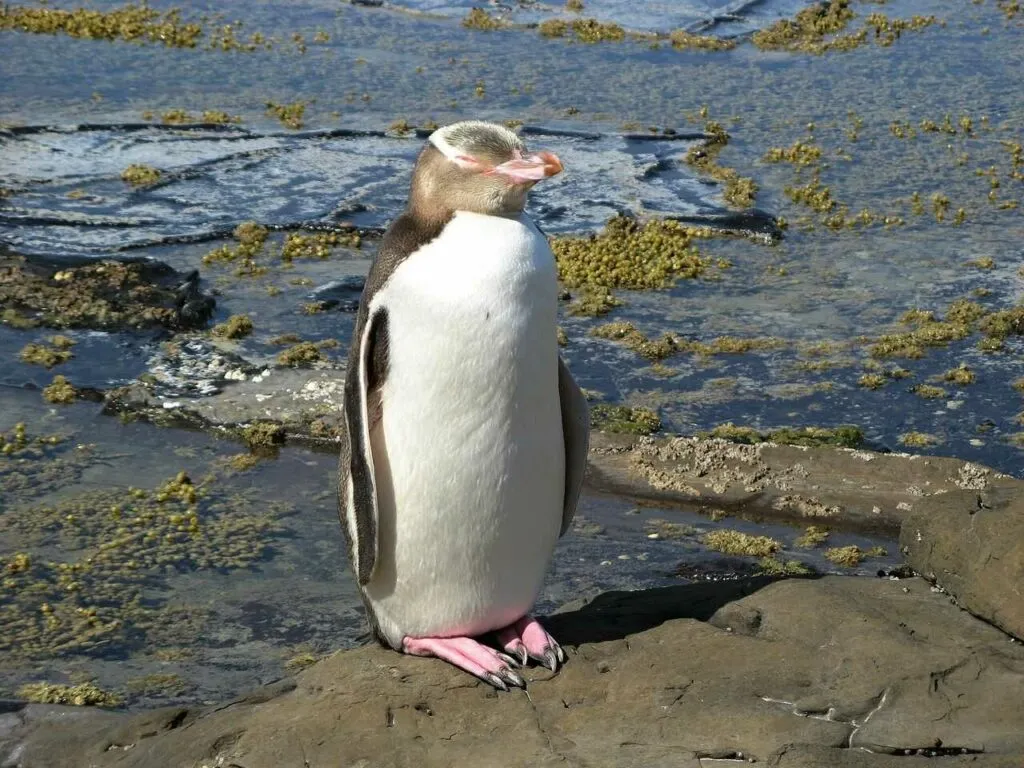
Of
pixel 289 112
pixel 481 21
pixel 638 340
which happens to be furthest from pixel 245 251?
pixel 481 21

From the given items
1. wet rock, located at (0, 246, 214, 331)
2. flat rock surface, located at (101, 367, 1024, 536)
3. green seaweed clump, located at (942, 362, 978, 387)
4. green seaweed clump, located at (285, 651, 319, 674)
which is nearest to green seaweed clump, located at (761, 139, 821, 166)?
green seaweed clump, located at (942, 362, 978, 387)

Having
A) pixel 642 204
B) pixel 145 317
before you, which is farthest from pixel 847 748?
pixel 642 204

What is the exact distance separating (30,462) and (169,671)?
1.88 metres

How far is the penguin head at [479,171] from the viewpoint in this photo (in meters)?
3.66

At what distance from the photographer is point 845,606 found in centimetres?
405

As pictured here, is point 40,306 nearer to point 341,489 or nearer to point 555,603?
point 555,603

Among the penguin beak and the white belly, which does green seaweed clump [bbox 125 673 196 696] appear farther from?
the penguin beak

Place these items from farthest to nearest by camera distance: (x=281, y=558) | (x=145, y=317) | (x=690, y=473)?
(x=145, y=317)
(x=690, y=473)
(x=281, y=558)

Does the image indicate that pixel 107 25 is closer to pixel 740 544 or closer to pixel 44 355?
pixel 44 355

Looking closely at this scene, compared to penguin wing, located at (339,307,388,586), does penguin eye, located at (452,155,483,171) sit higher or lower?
higher

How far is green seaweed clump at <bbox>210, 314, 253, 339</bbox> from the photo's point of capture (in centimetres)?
765

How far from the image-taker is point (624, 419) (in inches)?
263

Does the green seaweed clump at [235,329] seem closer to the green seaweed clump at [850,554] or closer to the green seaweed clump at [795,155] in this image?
the green seaweed clump at [850,554]

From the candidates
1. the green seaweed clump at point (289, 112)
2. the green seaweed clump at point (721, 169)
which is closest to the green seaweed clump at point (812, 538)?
the green seaweed clump at point (721, 169)
